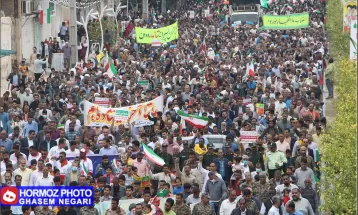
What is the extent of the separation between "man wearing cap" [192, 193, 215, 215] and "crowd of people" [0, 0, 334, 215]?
2cm

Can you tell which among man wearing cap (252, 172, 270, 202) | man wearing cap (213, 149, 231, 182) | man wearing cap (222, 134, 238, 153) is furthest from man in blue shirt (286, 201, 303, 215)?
man wearing cap (222, 134, 238, 153)

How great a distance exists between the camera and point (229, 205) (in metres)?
19.8

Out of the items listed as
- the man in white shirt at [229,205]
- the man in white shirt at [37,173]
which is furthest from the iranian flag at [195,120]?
the man in white shirt at [229,205]

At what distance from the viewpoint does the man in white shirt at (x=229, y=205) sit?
777 inches

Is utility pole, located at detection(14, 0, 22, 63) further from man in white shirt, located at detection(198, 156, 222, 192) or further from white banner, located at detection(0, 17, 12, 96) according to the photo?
man in white shirt, located at detection(198, 156, 222, 192)

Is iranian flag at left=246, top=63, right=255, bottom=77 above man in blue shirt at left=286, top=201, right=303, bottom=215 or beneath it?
above

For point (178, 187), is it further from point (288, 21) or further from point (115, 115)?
point (288, 21)

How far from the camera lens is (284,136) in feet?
78.5

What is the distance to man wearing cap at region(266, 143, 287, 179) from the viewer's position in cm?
2248

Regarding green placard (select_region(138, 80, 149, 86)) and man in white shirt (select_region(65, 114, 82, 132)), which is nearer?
man in white shirt (select_region(65, 114, 82, 132))

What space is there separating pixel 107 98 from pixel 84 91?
68.8 inches

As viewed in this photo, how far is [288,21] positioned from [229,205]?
32006 millimetres

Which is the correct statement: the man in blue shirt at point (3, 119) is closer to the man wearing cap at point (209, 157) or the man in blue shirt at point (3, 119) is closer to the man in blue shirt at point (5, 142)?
the man in blue shirt at point (5, 142)

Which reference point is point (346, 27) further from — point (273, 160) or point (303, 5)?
point (303, 5)
